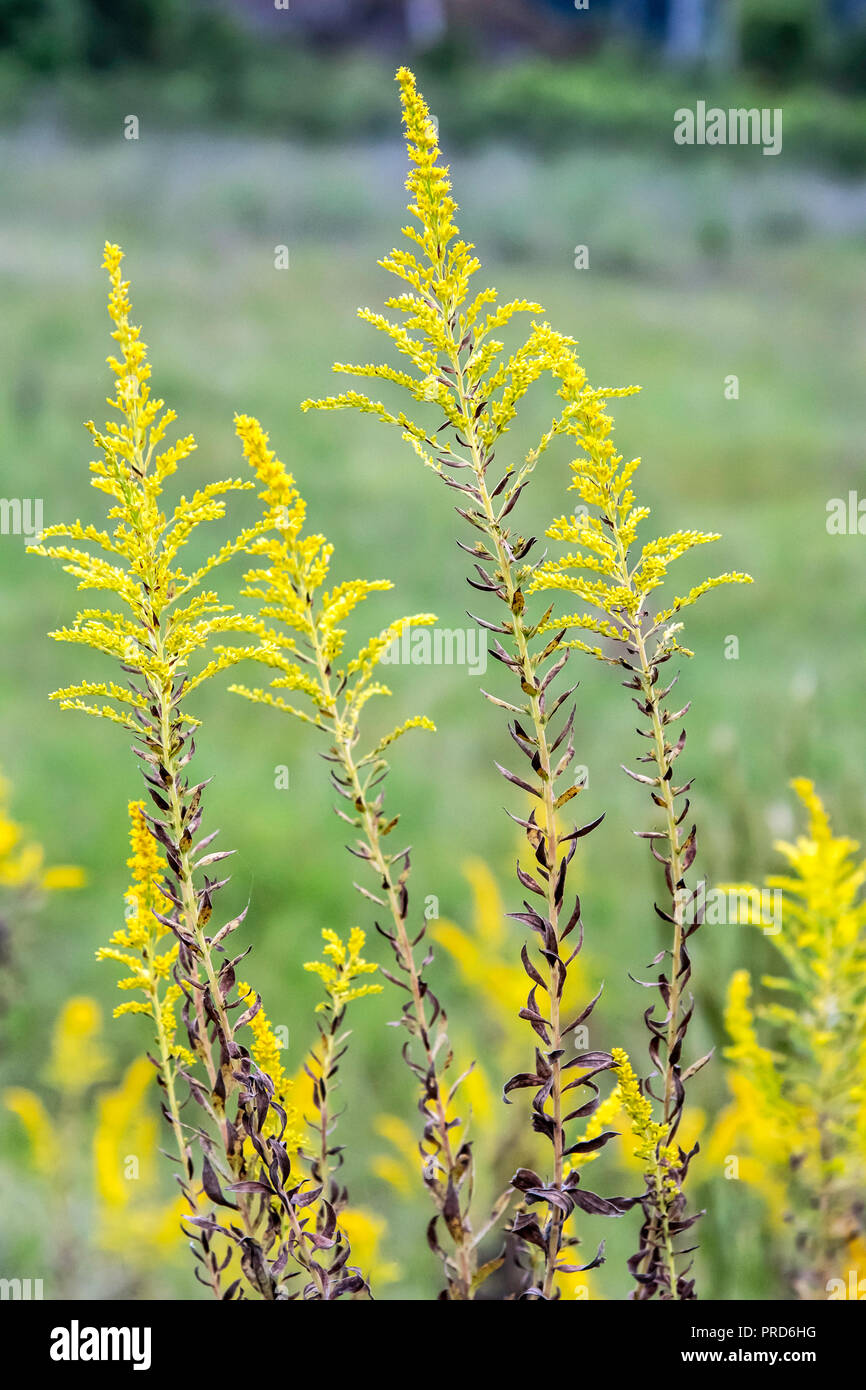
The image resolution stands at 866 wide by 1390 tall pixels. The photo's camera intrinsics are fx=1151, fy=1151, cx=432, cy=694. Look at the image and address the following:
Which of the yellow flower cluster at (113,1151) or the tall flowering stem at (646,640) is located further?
the yellow flower cluster at (113,1151)

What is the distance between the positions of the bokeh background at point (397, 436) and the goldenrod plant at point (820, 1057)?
367 millimetres

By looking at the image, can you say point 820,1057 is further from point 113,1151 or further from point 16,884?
point 16,884

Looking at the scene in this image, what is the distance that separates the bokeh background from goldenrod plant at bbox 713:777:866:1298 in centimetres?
37

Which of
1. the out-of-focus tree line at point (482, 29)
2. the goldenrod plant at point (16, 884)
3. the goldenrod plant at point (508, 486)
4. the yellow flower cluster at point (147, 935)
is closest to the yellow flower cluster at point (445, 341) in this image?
the goldenrod plant at point (508, 486)

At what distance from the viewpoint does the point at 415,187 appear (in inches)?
30.8

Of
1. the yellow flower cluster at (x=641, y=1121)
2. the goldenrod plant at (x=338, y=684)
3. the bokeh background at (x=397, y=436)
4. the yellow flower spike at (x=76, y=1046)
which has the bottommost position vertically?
the yellow flower cluster at (x=641, y=1121)

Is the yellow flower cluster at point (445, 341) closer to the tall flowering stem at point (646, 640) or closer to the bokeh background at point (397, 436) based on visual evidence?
the tall flowering stem at point (646, 640)

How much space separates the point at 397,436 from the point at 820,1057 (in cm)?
535

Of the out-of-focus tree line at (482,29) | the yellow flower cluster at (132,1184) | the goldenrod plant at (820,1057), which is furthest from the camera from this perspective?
the out-of-focus tree line at (482,29)

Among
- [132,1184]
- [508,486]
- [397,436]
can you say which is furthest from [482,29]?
[508,486]

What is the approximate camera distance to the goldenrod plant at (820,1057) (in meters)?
1.03

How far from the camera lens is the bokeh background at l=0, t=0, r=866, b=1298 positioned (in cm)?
272

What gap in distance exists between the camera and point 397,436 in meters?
6.15
